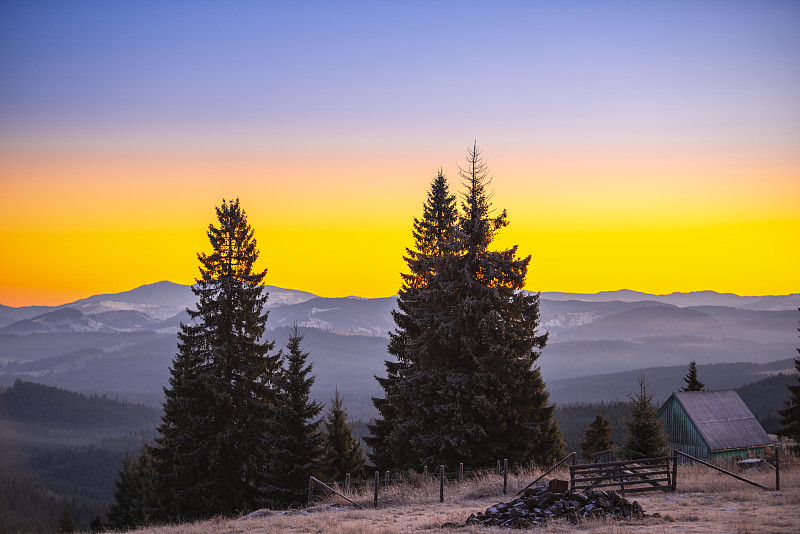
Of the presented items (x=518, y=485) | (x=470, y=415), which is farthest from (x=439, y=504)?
(x=470, y=415)

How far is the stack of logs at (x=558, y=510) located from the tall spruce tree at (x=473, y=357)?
9.29 m

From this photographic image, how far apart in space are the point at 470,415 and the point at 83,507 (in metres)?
156

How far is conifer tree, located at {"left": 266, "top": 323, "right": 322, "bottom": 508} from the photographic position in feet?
114

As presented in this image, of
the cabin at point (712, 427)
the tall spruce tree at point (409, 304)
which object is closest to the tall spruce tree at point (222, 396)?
the tall spruce tree at point (409, 304)

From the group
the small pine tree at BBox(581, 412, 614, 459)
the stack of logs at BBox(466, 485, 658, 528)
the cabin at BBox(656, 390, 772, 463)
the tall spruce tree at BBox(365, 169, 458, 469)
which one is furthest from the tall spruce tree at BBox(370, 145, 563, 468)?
the small pine tree at BBox(581, 412, 614, 459)

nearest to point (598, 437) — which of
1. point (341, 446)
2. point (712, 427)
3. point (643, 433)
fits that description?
point (712, 427)

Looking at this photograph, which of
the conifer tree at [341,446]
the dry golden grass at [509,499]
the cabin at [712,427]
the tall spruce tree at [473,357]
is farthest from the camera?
the cabin at [712,427]

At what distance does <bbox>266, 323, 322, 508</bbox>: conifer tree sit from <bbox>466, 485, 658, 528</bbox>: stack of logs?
17.3 meters

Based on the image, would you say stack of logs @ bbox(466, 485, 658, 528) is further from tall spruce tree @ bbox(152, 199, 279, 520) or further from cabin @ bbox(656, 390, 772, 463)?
cabin @ bbox(656, 390, 772, 463)

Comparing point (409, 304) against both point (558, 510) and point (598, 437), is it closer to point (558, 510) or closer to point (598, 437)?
point (558, 510)

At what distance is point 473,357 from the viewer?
97.0 feet

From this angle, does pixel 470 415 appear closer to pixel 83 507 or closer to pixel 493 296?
pixel 493 296

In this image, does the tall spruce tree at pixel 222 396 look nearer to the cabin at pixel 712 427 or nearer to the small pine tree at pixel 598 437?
the cabin at pixel 712 427

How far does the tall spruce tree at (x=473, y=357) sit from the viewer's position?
1166 inches
